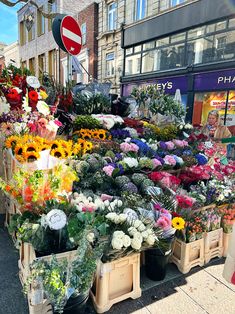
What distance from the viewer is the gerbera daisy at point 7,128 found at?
311 centimetres

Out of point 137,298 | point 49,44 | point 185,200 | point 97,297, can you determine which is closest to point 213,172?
point 185,200

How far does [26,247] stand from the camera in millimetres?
2086

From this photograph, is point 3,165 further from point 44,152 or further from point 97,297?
point 97,297

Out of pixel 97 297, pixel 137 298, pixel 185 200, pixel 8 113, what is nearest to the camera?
pixel 97 297

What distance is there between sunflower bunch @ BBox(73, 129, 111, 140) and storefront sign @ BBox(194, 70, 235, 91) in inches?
274

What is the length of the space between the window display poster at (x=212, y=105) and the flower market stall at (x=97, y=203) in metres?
5.67

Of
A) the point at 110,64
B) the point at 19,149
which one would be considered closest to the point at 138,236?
the point at 19,149

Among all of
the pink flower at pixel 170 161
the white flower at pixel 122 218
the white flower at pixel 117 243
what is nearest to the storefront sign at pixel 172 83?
the pink flower at pixel 170 161

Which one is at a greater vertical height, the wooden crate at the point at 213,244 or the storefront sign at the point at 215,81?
the storefront sign at the point at 215,81

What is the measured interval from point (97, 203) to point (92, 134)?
67.0 inches

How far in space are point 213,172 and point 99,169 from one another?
5.19 feet

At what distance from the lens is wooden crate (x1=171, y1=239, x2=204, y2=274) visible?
2.52 m

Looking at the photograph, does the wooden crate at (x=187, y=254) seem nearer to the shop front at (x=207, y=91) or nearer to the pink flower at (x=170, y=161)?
the pink flower at (x=170, y=161)

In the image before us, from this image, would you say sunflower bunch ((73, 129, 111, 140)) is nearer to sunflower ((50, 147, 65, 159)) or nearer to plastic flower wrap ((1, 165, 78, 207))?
sunflower ((50, 147, 65, 159))
